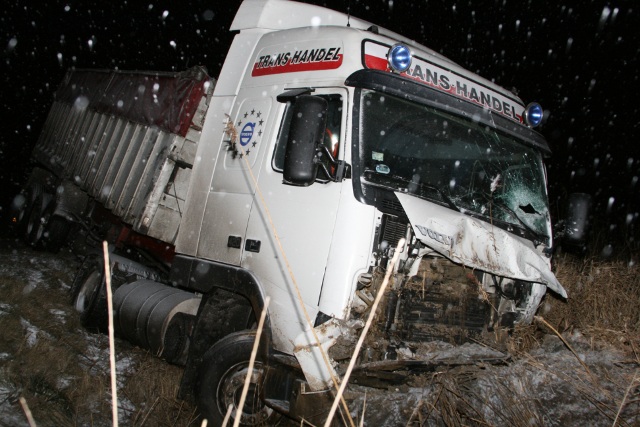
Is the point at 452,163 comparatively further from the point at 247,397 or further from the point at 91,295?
the point at 91,295

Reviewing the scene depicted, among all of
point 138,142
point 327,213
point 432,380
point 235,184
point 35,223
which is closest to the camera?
point 432,380

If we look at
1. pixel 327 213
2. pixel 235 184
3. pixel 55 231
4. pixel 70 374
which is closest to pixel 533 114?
pixel 327 213

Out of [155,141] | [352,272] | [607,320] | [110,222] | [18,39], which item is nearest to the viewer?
[352,272]

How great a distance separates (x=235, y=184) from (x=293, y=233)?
34.8 inches

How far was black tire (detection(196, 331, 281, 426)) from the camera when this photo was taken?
3.62 metres

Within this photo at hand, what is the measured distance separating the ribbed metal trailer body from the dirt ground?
1.42 m

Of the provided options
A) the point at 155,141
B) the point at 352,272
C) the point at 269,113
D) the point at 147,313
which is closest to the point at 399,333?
the point at 352,272

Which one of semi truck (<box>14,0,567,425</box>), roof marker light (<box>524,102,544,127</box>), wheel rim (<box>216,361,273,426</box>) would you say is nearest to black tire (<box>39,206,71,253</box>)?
semi truck (<box>14,0,567,425</box>)

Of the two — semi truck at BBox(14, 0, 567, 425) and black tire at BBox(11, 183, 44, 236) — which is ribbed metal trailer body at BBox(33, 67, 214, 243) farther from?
black tire at BBox(11, 183, 44, 236)

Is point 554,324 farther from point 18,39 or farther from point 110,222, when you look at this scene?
point 18,39

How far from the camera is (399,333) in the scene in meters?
3.32

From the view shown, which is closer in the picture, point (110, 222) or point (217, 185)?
point (217, 185)

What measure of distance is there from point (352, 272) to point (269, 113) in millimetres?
1642

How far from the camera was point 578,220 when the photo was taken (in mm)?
4359
